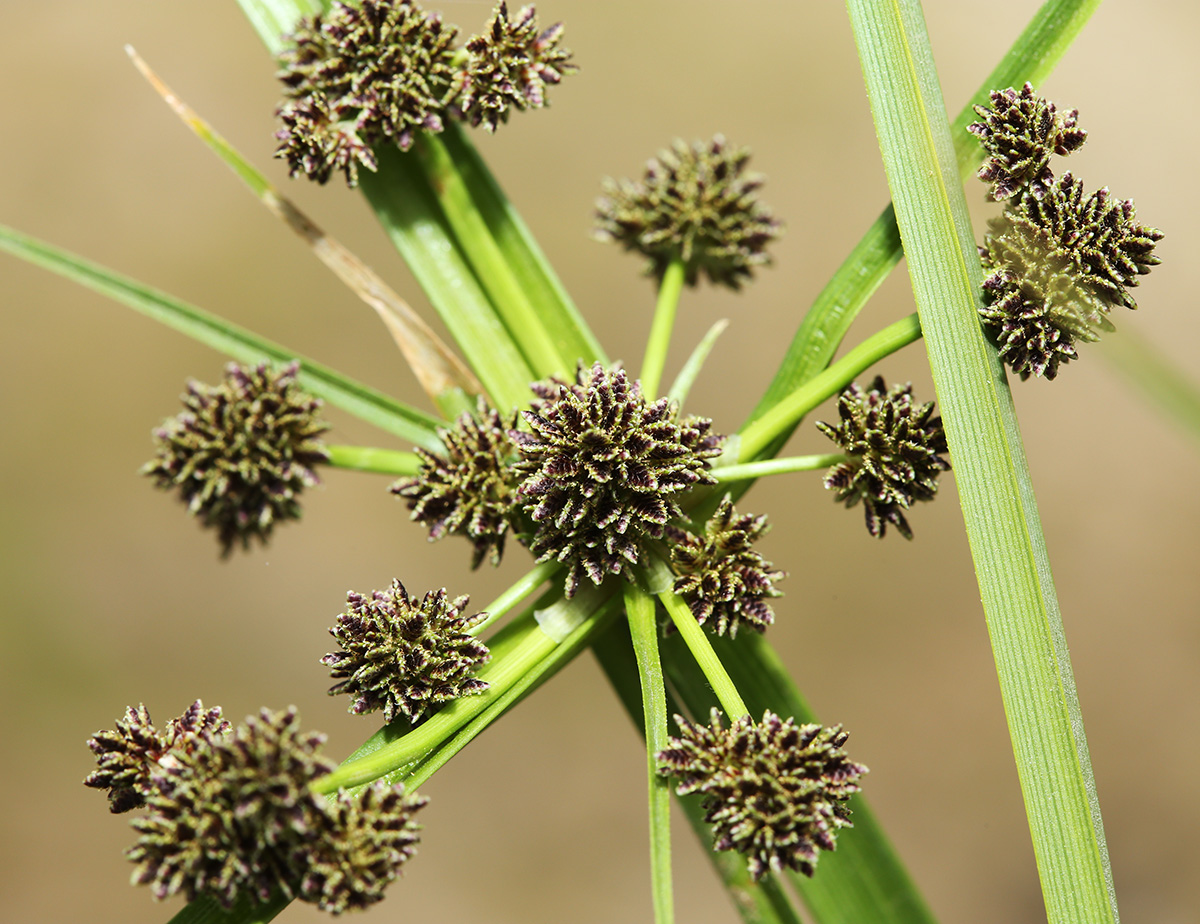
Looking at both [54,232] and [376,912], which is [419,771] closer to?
[376,912]

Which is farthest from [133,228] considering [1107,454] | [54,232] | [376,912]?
[1107,454]

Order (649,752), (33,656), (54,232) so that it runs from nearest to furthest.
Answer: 1. (649,752)
2. (33,656)
3. (54,232)

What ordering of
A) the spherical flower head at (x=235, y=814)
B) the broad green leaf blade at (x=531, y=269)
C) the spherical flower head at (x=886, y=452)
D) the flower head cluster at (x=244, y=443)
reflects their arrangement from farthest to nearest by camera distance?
the broad green leaf blade at (x=531, y=269) < the flower head cluster at (x=244, y=443) < the spherical flower head at (x=886, y=452) < the spherical flower head at (x=235, y=814)

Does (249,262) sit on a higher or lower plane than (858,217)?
higher

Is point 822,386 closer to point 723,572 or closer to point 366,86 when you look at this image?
point 723,572

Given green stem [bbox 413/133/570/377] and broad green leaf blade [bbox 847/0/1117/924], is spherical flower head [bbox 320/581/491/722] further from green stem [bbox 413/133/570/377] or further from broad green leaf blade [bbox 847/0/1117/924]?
broad green leaf blade [bbox 847/0/1117/924]

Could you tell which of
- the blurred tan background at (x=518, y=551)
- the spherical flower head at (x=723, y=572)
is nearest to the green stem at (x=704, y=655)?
the spherical flower head at (x=723, y=572)

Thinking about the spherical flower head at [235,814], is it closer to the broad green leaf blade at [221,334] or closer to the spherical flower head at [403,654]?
the spherical flower head at [403,654]
